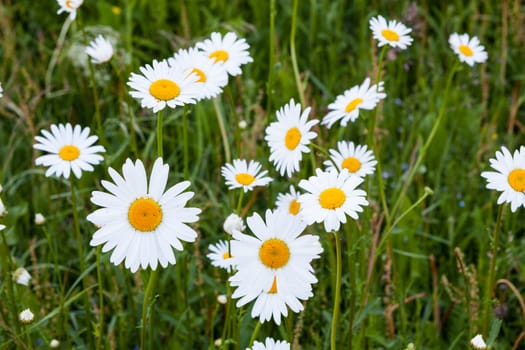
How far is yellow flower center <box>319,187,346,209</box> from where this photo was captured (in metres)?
1.54

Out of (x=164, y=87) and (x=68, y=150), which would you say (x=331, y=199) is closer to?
(x=164, y=87)

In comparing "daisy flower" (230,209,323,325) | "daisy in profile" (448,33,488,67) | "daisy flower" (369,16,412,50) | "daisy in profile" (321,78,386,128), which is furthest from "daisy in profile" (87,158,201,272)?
"daisy in profile" (448,33,488,67)

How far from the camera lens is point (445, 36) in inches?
141

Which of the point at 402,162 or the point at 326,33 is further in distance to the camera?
the point at 326,33

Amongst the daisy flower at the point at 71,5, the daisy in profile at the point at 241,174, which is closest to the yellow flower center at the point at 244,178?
the daisy in profile at the point at 241,174

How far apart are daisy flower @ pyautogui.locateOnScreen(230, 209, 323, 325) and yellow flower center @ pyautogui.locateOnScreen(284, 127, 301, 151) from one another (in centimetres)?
39

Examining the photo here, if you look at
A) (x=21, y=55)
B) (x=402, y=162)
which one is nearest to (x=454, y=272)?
(x=402, y=162)

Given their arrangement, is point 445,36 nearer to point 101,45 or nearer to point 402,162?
point 402,162

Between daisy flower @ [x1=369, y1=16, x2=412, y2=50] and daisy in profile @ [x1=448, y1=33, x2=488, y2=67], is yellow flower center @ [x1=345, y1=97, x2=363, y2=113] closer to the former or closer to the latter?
Result: daisy flower @ [x1=369, y1=16, x2=412, y2=50]

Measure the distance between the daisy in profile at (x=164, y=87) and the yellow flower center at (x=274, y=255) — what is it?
38 centimetres

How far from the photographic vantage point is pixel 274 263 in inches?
58.6

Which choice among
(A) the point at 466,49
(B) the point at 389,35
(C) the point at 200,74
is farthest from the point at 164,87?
(A) the point at 466,49

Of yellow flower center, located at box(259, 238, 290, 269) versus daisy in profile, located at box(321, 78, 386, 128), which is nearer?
yellow flower center, located at box(259, 238, 290, 269)

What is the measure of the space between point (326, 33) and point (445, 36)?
0.56 metres
